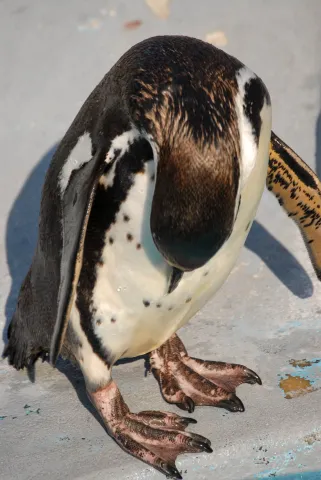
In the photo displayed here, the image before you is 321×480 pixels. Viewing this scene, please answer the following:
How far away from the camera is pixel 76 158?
1.91 m

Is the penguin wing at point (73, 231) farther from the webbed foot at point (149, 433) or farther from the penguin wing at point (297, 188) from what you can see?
the penguin wing at point (297, 188)

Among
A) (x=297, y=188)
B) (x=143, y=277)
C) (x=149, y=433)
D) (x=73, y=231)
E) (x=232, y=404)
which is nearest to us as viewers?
(x=73, y=231)

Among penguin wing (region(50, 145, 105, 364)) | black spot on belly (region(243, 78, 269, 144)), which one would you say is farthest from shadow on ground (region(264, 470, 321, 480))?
black spot on belly (region(243, 78, 269, 144))

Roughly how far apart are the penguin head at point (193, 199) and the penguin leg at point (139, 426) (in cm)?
49

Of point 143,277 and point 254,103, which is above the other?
point 254,103

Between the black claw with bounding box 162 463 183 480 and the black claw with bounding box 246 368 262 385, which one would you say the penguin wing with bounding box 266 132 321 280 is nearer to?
the black claw with bounding box 246 368 262 385

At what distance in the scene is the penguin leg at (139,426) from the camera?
1.97 metres

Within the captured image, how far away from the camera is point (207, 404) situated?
2.14 metres

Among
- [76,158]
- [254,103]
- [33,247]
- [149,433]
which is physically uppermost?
[254,103]

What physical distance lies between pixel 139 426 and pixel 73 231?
20.8 inches

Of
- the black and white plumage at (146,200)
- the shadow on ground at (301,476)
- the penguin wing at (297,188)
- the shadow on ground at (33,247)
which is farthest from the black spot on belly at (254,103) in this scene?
the shadow on ground at (33,247)

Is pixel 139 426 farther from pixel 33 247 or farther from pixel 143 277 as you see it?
pixel 33 247

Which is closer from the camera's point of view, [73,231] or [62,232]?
[73,231]

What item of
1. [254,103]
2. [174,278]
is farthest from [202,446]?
[254,103]
